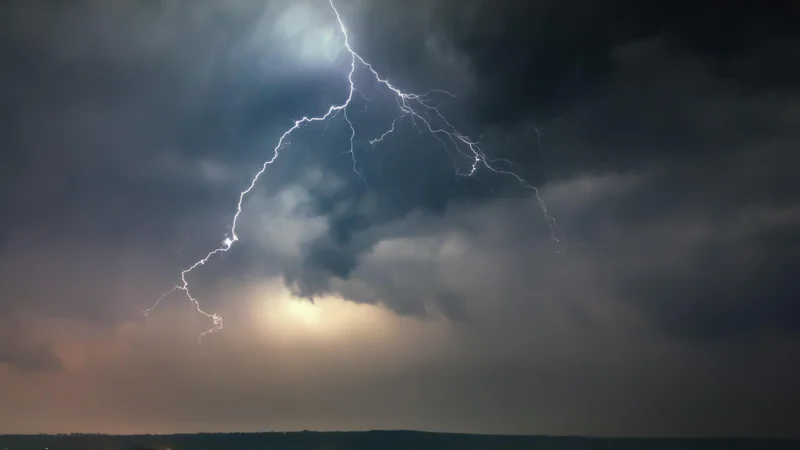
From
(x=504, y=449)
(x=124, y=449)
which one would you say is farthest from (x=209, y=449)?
(x=504, y=449)

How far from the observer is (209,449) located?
7776 inches

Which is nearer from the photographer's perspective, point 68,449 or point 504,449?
point 68,449

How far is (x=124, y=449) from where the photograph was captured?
6983 inches

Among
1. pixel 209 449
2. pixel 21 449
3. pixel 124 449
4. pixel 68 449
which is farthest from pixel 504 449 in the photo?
pixel 21 449

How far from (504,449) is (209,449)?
8476 centimetres

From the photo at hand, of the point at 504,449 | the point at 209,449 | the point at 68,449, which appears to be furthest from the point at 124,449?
the point at 504,449

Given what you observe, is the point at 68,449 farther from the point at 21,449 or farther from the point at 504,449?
the point at 504,449

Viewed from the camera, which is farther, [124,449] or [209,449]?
[209,449]

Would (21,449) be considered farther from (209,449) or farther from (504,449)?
(504,449)

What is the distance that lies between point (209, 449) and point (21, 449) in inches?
1884

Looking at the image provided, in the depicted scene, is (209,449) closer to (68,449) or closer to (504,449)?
(68,449)

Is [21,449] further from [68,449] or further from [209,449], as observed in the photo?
[209,449]

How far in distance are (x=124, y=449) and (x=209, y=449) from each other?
87.7ft

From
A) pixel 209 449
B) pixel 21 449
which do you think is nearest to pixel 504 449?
pixel 209 449
